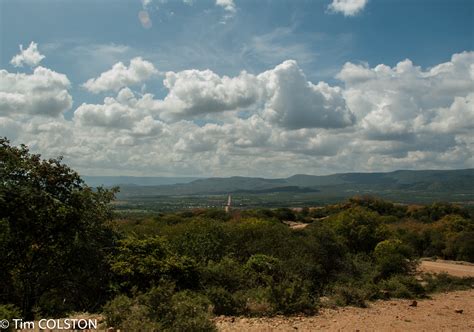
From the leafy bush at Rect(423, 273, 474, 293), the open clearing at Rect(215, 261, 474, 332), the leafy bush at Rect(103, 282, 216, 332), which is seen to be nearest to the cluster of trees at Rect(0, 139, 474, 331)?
the leafy bush at Rect(103, 282, 216, 332)

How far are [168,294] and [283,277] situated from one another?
8.36 meters

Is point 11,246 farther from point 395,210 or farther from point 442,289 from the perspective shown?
point 395,210

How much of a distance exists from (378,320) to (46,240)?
37.6ft

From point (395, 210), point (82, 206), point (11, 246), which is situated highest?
point (82, 206)

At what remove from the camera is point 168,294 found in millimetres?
10086

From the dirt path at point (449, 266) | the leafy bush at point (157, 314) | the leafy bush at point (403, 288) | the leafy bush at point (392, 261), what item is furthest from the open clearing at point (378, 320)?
the dirt path at point (449, 266)

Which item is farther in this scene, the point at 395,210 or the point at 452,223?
the point at 395,210

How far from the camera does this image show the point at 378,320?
1309cm

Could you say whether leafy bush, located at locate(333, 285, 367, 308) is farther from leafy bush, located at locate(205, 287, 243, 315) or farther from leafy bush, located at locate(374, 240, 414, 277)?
leafy bush, located at locate(374, 240, 414, 277)

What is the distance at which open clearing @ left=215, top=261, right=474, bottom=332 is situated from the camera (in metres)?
11.7

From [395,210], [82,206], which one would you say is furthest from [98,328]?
[395,210]

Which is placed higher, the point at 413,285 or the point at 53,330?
the point at 53,330

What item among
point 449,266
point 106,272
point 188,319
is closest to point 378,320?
Answer: point 188,319

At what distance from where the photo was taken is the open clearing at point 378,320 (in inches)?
460
